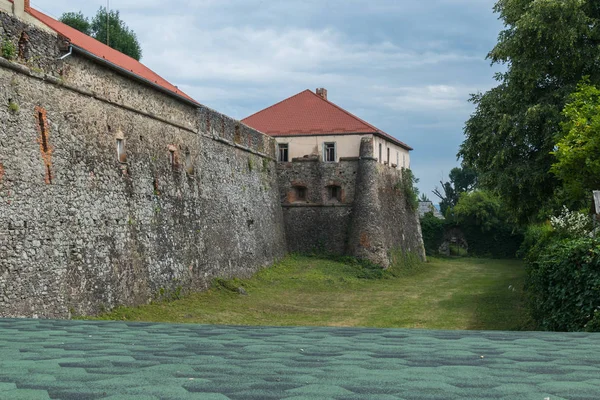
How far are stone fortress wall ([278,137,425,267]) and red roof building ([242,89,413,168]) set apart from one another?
1.66 feet

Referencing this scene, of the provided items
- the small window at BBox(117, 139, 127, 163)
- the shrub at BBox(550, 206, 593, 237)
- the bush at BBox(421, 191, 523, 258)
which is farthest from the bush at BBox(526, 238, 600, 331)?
the bush at BBox(421, 191, 523, 258)

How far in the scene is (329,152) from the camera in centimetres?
3169

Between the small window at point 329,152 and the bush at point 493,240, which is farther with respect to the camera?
the bush at point 493,240

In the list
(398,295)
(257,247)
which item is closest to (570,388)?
(398,295)

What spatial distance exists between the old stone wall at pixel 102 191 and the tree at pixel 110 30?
20645 mm

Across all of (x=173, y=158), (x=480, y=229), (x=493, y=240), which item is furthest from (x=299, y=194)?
(x=493, y=240)

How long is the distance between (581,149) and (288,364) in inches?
545

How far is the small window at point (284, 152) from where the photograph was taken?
3158 centimetres

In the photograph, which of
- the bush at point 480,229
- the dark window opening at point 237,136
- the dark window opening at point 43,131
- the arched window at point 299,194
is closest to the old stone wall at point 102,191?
the dark window opening at point 43,131

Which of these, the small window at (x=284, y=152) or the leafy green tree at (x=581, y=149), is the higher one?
the small window at (x=284, y=152)

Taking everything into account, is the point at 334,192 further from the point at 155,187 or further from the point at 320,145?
the point at 155,187

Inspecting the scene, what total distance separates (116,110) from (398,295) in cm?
1218

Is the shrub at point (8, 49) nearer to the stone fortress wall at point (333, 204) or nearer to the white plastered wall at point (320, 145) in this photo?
the stone fortress wall at point (333, 204)

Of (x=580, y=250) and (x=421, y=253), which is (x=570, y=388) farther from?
(x=421, y=253)
